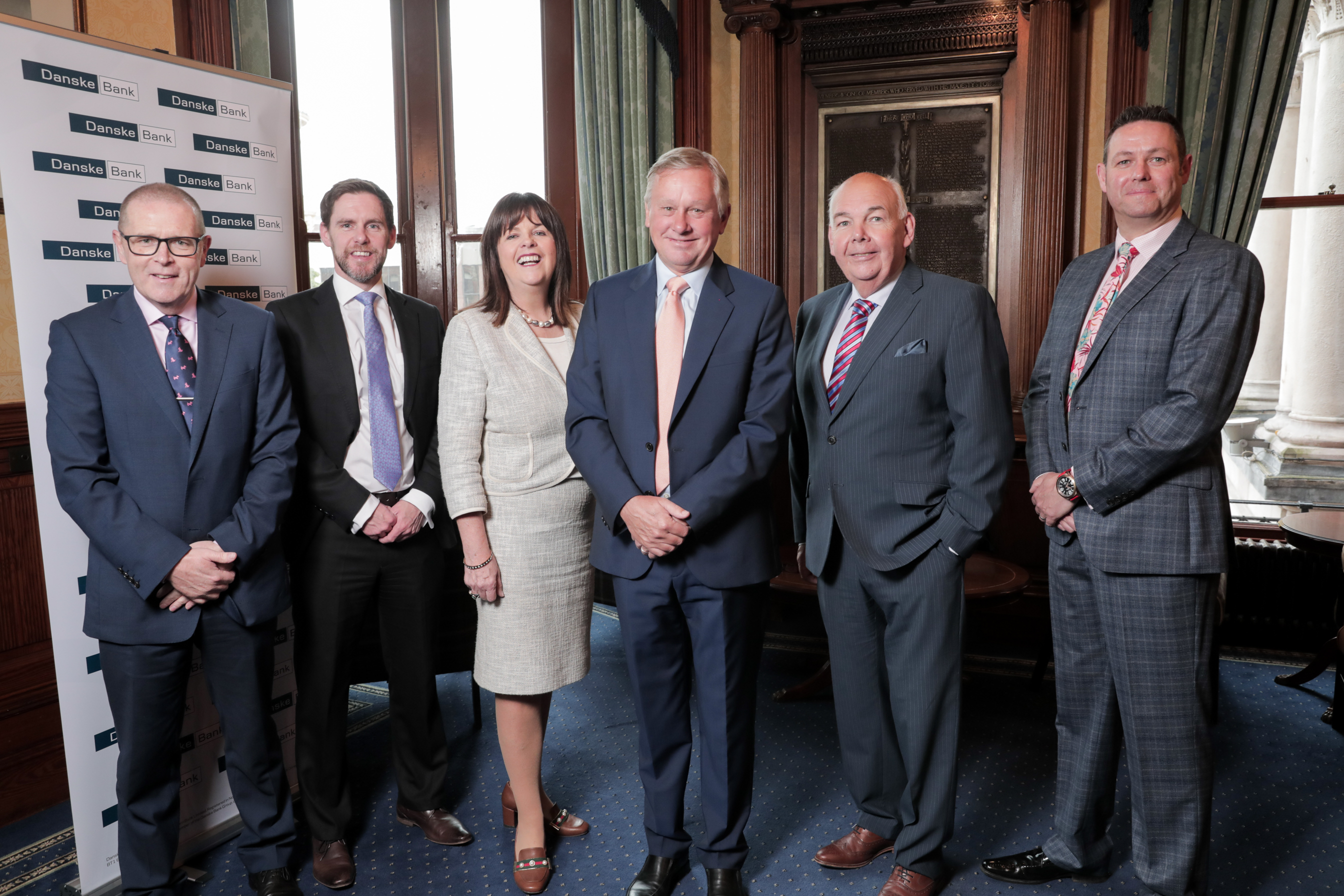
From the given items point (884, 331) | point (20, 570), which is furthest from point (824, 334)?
point (20, 570)

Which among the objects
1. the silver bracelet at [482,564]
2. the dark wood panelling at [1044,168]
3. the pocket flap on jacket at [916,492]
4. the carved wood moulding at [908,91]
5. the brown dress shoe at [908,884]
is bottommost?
the brown dress shoe at [908,884]

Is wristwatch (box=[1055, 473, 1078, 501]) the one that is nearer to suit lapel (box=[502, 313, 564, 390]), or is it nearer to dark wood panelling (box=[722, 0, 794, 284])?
suit lapel (box=[502, 313, 564, 390])

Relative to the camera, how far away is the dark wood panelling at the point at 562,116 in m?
4.57

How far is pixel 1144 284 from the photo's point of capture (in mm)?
2107

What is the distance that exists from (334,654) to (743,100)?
321cm

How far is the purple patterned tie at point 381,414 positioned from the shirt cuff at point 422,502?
46mm

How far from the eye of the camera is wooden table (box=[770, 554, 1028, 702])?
3.29m

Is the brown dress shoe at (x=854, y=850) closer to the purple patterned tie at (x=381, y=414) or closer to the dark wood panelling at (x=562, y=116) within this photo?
the purple patterned tie at (x=381, y=414)

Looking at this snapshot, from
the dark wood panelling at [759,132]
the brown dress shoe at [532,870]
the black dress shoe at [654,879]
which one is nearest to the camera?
the black dress shoe at [654,879]

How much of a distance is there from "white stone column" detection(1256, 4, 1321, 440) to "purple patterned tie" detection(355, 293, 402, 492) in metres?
4.03

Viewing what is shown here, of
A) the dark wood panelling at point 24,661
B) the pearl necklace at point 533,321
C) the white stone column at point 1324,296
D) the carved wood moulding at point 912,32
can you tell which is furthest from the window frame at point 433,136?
the white stone column at point 1324,296

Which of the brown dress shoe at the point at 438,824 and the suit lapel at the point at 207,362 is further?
the brown dress shoe at the point at 438,824

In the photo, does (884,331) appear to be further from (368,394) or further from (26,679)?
(26,679)

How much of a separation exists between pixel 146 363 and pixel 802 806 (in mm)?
2209
